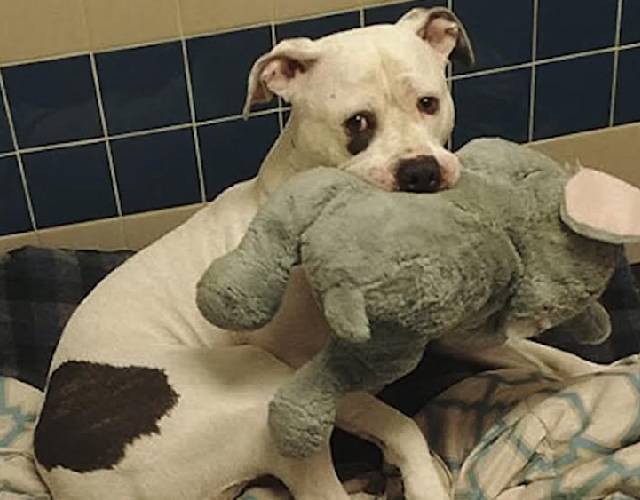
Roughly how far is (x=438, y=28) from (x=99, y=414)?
0.74 metres

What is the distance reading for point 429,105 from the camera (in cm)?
167

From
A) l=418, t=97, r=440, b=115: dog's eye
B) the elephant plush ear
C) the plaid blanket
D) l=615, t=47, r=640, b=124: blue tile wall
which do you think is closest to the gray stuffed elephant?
the elephant plush ear

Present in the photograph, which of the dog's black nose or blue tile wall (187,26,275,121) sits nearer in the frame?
the dog's black nose

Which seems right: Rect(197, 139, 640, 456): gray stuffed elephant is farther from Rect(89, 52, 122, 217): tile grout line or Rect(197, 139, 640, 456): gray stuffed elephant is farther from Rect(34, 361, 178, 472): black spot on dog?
Rect(89, 52, 122, 217): tile grout line

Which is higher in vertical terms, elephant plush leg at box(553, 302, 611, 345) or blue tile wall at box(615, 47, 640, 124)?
blue tile wall at box(615, 47, 640, 124)

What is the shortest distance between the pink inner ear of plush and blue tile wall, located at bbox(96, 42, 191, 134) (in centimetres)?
96

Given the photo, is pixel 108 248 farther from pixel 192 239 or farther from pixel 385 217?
pixel 385 217

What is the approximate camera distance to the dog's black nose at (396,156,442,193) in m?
1.52

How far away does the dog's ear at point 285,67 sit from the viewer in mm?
1691

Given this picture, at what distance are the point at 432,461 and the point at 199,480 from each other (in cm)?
32

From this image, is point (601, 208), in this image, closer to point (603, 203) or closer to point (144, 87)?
point (603, 203)

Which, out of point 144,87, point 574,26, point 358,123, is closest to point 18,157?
point 144,87

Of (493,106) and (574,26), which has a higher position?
(574,26)

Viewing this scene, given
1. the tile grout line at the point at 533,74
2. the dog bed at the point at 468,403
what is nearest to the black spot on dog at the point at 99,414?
the dog bed at the point at 468,403
